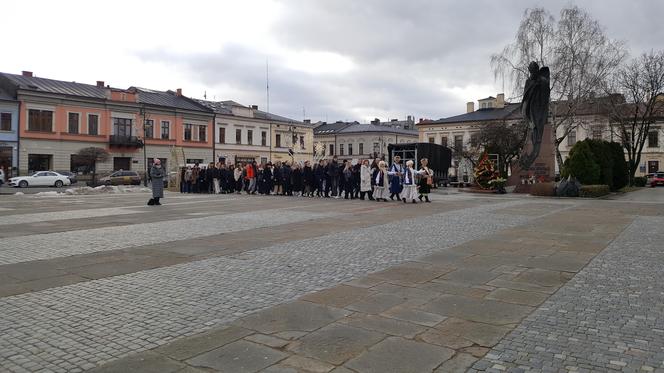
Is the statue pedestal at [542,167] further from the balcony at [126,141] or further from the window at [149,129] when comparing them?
the window at [149,129]

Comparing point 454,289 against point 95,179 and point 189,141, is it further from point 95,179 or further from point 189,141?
point 189,141

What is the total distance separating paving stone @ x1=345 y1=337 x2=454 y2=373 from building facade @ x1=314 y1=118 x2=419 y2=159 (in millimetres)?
84274

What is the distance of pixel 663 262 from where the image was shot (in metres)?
7.74

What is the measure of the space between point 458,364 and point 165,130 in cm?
6159

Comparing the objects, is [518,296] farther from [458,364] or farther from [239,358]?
[239,358]

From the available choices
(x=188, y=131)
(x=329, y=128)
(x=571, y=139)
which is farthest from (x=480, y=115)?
(x=188, y=131)

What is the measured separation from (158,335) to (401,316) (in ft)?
7.39

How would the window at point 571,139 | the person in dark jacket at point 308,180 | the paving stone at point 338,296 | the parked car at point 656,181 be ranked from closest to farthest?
the paving stone at point 338,296 → the person in dark jacket at point 308,180 → the parked car at point 656,181 → the window at point 571,139

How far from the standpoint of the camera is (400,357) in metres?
4.02

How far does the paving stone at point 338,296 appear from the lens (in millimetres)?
5617

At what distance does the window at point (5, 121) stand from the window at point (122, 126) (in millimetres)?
10255

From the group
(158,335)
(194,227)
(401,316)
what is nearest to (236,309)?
(158,335)

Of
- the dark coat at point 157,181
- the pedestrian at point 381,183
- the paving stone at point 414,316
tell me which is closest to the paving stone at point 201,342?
the paving stone at point 414,316

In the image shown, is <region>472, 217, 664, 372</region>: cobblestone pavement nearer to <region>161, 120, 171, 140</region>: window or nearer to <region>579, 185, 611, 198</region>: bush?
<region>579, 185, 611, 198</region>: bush
